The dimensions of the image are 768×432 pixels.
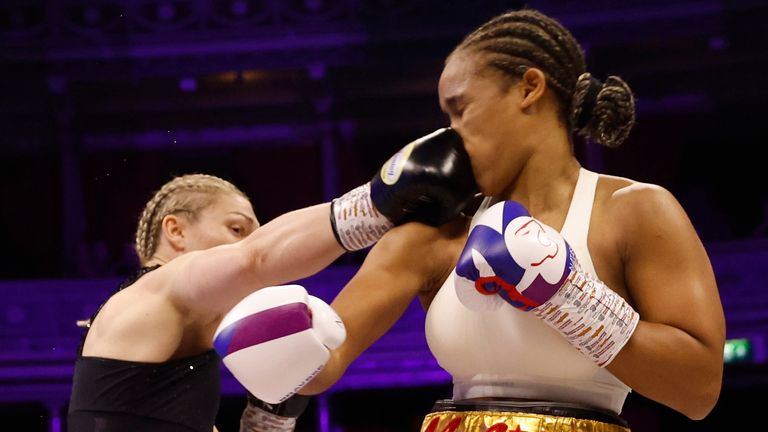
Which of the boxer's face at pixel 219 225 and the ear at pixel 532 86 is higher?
the ear at pixel 532 86

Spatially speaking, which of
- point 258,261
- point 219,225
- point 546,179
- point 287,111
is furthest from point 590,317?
point 287,111

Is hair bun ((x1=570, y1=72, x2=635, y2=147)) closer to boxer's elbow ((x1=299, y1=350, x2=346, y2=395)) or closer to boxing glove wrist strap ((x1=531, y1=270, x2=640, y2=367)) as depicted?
boxing glove wrist strap ((x1=531, y1=270, x2=640, y2=367))

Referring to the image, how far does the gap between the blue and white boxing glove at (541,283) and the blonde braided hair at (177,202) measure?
1.49m

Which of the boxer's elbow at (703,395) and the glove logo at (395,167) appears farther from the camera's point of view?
the glove logo at (395,167)

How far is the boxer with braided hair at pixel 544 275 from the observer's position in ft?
4.67

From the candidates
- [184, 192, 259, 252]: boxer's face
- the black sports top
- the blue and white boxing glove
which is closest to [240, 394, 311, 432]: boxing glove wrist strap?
the black sports top

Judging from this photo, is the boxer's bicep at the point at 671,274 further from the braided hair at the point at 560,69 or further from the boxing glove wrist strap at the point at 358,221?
the boxing glove wrist strap at the point at 358,221

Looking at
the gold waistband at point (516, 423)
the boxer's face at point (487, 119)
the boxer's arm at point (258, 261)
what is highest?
the boxer's face at point (487, 119)

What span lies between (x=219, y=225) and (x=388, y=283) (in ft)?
4.10

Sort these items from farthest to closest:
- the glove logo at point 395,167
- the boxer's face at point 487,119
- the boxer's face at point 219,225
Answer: the boxer's face at point 219,225 → the glove logo at point 395,167 → the boxer's face at point 487,119

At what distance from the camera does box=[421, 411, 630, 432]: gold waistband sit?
→ 1.47 meters

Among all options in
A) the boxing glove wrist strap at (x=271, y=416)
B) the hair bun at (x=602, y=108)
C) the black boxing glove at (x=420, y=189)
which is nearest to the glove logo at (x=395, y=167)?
the black boxing glove at (x=420, y=189)

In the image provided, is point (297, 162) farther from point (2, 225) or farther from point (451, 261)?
point (451, 261)

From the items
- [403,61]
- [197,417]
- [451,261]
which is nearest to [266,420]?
[197,417]
